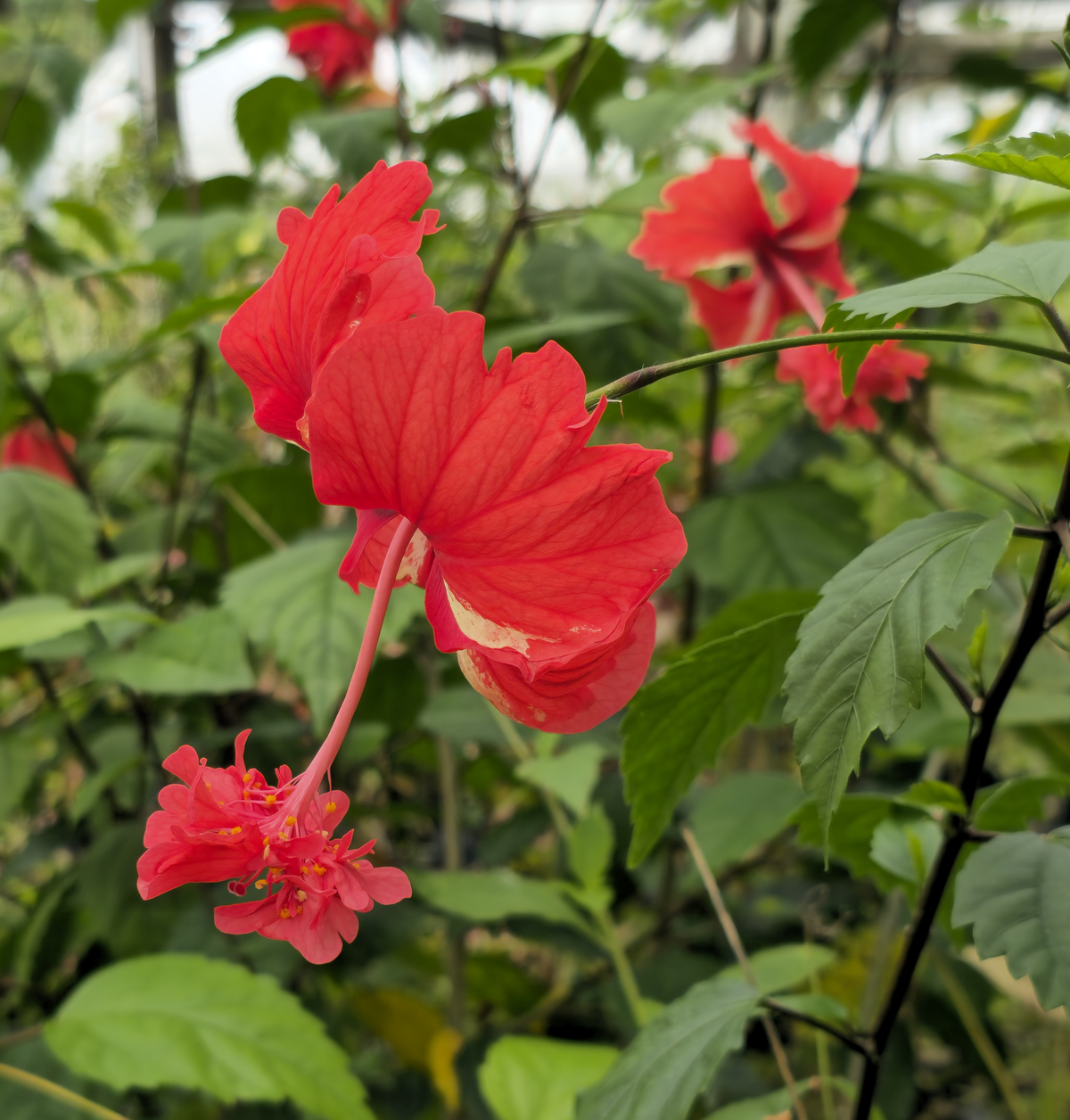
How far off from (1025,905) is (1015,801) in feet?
0.44

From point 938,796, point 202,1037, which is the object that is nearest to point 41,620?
point 202,1037

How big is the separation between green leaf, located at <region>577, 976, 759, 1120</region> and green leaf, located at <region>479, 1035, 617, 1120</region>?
13 cm

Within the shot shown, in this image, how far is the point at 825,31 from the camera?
3.12 ft

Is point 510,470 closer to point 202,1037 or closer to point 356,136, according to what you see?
point 202,1037

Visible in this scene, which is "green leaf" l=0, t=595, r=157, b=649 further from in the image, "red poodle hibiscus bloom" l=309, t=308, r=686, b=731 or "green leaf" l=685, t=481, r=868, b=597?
"green leaf" l=685, t=481, r=868, b=597

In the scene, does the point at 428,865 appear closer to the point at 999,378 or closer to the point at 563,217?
the point at 563,217

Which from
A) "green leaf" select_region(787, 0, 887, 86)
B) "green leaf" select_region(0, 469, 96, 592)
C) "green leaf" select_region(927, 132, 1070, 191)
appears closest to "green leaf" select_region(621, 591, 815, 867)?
"green leaf" select_region(927, 132, 1070, 191)

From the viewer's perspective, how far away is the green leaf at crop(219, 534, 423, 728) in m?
0.60

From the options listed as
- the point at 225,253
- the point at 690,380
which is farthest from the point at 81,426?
the point at 690,380

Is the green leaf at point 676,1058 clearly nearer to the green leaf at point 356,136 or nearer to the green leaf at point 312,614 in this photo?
the green leaf at point 312,614

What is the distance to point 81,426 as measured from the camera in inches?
34.2

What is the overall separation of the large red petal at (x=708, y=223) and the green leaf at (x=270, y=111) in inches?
23.5

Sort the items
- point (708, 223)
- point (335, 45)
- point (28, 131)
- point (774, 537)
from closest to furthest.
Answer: point (708, 223), point (774, 537), point (335, 45), point (28, 131)

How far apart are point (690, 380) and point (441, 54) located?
615 mm
